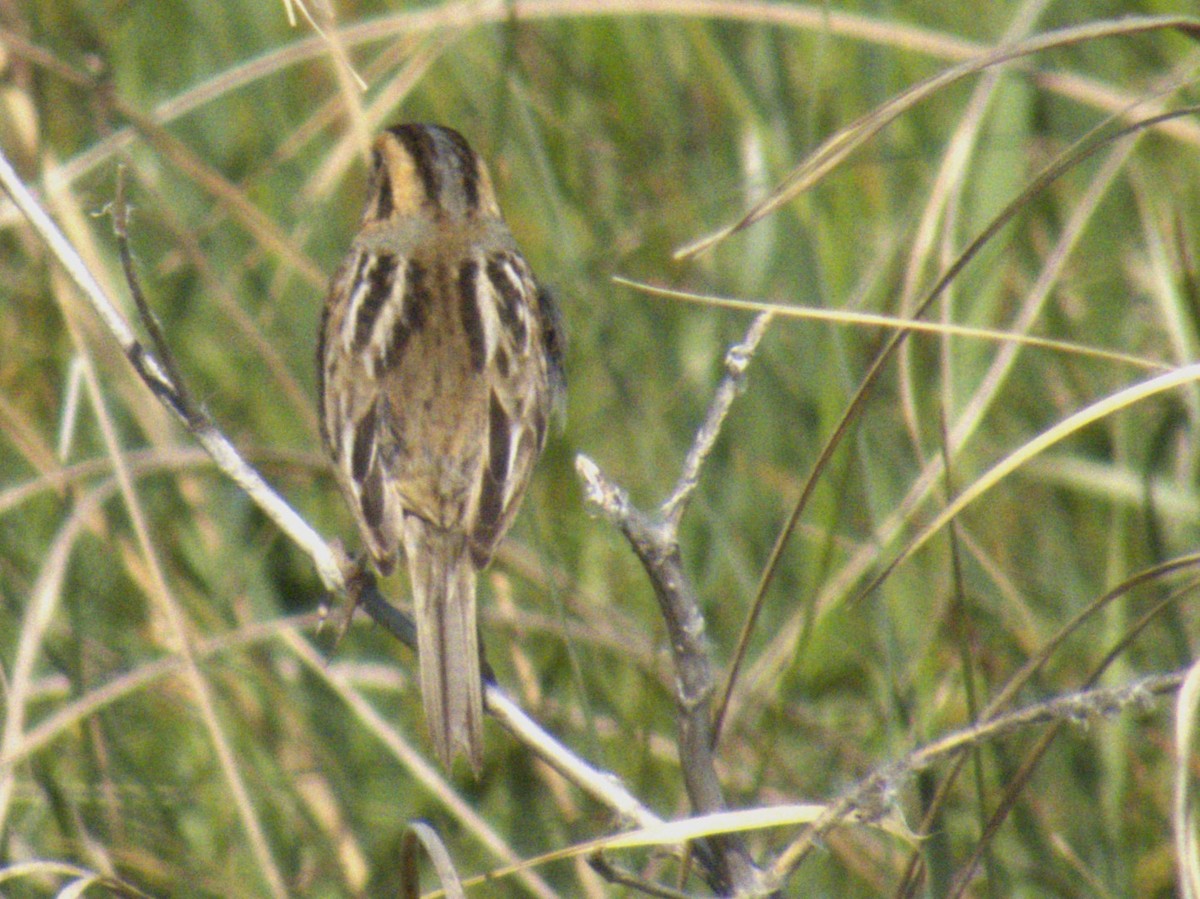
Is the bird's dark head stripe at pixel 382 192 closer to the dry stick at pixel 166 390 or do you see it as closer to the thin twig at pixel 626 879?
the dry stick at pixel 166 390

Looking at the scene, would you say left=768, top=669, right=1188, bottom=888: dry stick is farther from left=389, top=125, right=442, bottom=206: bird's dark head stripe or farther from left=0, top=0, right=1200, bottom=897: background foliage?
left=389, top=125, right=442, bottom=206: bird's dark head stripe

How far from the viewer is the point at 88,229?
4184 millimetres

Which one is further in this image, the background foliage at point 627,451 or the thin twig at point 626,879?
the background foliage at point 627,451

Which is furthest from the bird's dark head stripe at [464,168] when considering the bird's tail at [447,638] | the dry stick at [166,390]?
the dry stick at [166,390]

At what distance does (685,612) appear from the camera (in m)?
1.94

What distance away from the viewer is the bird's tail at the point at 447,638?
2.76 metres

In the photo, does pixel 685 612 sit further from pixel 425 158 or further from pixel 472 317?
pixel 425 158

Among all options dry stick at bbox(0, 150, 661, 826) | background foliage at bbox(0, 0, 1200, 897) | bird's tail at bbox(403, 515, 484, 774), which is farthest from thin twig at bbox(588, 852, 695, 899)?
background foliage at bbox(0, 0, 1200, 897)

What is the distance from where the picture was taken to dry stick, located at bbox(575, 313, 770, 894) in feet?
6.29

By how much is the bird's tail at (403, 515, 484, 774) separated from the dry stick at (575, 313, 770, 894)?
69cm

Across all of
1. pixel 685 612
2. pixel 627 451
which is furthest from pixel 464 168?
pixel 685 612

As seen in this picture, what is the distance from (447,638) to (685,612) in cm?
98

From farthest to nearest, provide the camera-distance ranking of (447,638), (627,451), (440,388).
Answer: (627,451), (440,388), (447,638)

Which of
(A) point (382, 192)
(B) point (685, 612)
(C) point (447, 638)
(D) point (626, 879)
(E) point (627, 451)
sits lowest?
(E) point (627, 451)
